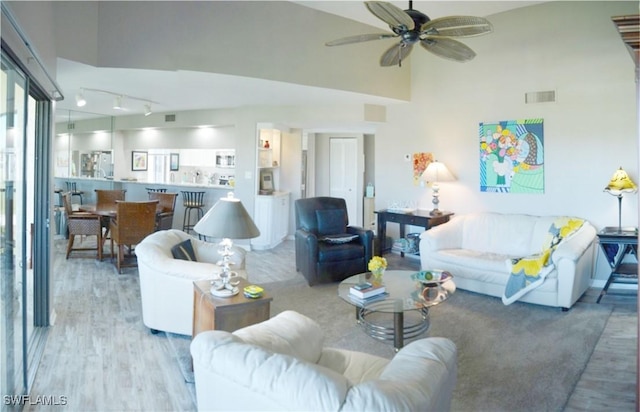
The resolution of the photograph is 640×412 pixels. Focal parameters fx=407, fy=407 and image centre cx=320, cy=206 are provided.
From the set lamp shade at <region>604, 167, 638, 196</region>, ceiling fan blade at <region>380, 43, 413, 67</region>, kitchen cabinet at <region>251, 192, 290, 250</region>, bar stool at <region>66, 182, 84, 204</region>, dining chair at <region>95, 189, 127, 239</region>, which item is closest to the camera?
ceiling fan blade at <region>380, 43, 413, 67</region>

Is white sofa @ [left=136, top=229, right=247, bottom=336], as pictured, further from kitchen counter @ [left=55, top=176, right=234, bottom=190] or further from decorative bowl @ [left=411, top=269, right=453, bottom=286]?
kitchen counter @ [left=55, top=176, right=234, bottom=190]

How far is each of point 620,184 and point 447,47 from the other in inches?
102

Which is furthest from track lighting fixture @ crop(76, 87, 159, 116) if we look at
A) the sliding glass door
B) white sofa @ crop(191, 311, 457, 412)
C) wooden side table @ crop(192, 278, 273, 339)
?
white sofa @ crop(191, 311, 457, 412)

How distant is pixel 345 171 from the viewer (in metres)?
8.95

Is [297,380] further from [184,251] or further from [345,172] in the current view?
[345,172]

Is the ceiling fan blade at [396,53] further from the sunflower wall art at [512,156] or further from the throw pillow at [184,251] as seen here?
the throw pillow at [184,251]

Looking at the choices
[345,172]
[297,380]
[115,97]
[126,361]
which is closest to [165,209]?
[115,97]

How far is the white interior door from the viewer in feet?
29.1

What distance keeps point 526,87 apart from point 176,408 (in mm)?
5270

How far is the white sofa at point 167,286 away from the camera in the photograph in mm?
3234

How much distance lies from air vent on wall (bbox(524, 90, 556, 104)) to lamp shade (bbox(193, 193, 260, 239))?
4266 millimetres

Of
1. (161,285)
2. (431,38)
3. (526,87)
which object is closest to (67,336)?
(161,285)

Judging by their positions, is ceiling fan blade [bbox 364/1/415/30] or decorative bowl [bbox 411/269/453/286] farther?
decorative bowl [bbox 411/269/453/286]

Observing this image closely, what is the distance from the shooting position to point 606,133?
4.69 meters
